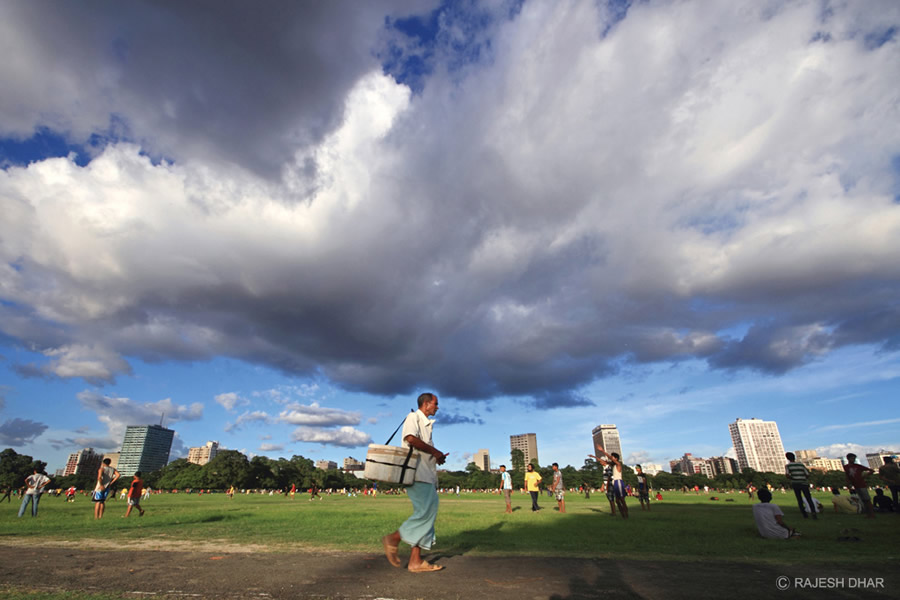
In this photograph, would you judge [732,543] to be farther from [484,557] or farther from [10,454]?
[10,454]

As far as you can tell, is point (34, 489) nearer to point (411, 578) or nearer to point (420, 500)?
point (420, 500)

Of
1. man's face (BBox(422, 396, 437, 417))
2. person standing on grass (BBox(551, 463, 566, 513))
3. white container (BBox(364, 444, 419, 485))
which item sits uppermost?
man's face (BBox(422, 396, 437, 417))

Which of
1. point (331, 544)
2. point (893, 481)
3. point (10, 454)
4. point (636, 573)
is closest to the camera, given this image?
point (636, 573)

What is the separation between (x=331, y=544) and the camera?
319 inches

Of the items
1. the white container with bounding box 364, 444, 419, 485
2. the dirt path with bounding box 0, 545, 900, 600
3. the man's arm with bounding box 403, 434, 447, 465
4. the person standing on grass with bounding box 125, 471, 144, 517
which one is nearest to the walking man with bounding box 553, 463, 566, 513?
the dirt path with bounding box 0, 545, 900, 600

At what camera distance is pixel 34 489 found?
15.3 meters

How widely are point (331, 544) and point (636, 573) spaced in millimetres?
5384

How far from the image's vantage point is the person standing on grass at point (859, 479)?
12.5m

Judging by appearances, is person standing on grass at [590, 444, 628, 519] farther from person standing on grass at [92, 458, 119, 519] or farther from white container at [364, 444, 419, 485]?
person standing on grass at [92, 458, 119, 519]

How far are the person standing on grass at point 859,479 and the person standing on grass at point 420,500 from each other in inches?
556

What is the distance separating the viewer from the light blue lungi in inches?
228

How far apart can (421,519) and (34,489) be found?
57.7 ft

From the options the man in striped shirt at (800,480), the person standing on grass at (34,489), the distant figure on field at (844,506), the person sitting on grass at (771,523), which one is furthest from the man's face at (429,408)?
the person standing on grass at (34,489)

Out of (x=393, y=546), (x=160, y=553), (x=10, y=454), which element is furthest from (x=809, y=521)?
(x=10, y=454)
